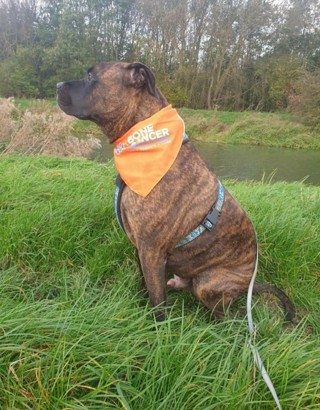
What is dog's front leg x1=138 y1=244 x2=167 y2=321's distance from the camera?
78.1 inches

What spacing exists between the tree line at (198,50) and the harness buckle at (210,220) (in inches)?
952

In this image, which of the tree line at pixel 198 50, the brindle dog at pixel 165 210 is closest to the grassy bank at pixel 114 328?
the brindle dog at pixel 165 210

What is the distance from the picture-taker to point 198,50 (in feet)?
87.0

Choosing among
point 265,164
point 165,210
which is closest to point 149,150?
point 165,210

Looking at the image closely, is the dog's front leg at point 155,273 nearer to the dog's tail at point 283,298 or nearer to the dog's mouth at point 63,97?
the dog's tail at point 283,298

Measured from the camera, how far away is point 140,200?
1.96m

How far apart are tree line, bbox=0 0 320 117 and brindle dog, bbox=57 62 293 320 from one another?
79.1 ft

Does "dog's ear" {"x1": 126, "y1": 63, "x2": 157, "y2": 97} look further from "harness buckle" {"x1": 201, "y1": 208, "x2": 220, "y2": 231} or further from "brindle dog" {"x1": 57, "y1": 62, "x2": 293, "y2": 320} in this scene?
"harness buckle" {"x1": 201, "y1": 208, "x2": 220, "y2": 231}

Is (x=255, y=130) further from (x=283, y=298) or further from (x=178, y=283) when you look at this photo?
(x=178, y=283)

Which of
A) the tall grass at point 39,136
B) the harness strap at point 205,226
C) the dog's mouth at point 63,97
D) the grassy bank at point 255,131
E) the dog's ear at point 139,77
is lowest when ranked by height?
the grassy bank at point 255,131

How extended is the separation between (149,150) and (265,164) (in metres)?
11.6

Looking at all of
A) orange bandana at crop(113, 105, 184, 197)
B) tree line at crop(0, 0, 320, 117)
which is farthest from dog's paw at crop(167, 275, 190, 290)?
tree line at crop(0, 0, 320, 117)

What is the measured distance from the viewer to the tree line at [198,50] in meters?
25.5

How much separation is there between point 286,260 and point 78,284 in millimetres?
1548
